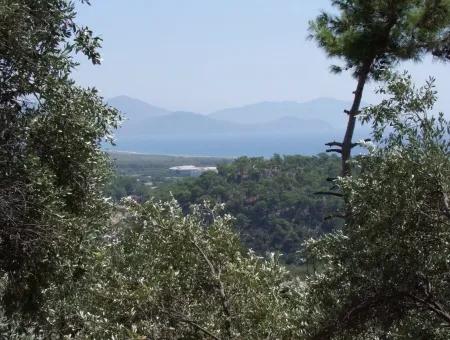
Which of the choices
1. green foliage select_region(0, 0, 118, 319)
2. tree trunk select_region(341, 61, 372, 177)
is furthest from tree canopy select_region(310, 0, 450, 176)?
green foliage select_region(0, 0, 118, 319)

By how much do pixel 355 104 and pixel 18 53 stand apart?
8.15m

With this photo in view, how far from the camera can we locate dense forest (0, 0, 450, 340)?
4.97m

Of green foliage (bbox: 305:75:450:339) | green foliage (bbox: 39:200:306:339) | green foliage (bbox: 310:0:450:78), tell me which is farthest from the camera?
green foliage (bbox: 310:0:450:78)

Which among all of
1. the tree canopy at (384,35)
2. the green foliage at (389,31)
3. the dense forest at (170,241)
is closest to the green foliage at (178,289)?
the dense forest at (170,241)

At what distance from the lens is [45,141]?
5770 millimetres

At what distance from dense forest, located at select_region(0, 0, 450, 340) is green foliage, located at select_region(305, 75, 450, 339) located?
0.01 meters

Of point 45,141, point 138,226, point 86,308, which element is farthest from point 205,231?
point 45,141

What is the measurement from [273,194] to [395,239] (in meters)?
84.3

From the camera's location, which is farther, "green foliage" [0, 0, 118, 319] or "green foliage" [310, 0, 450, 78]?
"green foliage" [310, 0, 450, 78]

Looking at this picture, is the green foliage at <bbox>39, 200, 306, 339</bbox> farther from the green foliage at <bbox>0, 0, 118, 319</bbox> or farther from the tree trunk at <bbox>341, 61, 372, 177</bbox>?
the tree trunk at <bbox>341, 61, 372, 177</bbox>

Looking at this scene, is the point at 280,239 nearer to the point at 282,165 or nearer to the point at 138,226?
the point at 282,165

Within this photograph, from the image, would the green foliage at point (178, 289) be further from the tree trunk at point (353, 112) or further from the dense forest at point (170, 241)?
the tree trunk at point (353, 112)

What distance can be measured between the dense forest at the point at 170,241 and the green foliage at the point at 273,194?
216 ft

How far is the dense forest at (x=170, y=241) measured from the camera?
16.3 feet
